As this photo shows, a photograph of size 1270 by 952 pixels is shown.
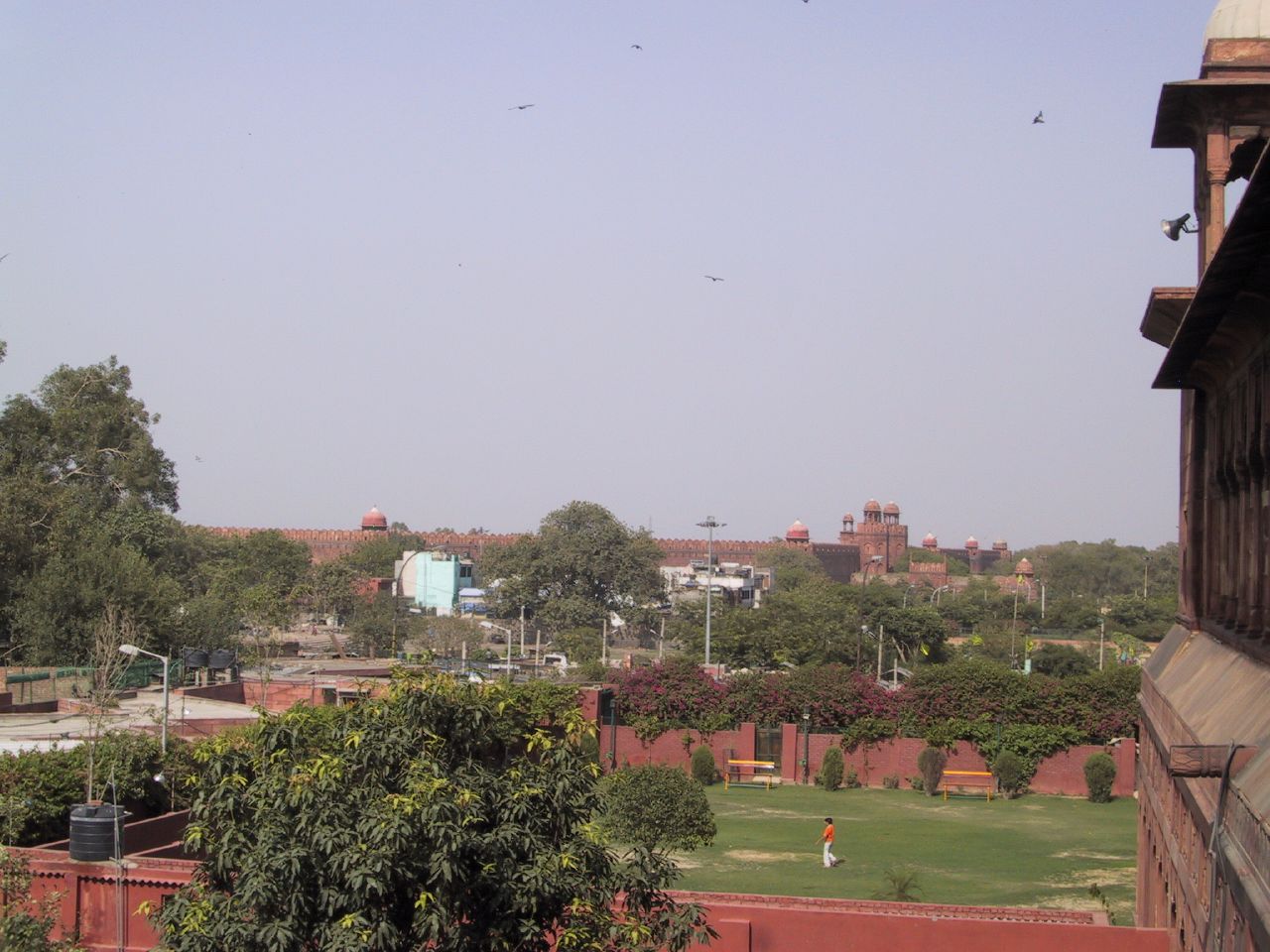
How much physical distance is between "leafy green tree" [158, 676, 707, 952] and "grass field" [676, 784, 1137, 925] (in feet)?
37.8

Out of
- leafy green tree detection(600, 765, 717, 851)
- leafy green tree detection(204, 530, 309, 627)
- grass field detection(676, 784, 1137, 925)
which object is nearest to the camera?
leafy green tree detection(600, 765, 717, 851)

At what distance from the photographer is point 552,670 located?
169 ft

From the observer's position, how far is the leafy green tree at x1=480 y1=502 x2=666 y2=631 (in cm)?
7181

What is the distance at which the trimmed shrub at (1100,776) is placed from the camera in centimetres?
3338

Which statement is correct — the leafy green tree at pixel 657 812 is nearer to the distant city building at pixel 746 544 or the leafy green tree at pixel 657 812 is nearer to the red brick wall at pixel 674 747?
the red brick wall at pixel 674 747

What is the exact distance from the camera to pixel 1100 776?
3338cm

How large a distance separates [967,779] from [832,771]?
3.04m

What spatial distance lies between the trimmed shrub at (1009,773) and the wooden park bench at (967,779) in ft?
0.91

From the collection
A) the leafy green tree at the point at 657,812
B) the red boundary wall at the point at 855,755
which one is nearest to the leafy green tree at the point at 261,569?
the red boundary wall at the point at 855,755

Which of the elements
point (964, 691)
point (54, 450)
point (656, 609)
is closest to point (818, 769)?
point (964, 691)

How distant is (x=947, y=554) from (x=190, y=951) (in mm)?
177969

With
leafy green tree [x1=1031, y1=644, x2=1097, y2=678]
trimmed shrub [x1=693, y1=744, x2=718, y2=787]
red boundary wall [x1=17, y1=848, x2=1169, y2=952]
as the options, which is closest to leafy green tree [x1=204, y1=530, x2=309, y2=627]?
trimmed shrub [x1=693, y1=744, x2=718, y2=787]

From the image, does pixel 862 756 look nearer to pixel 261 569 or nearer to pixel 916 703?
pixel 916 703

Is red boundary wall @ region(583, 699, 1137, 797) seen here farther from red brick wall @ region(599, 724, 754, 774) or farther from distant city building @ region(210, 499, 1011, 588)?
distant city building @ region(210, 499, 1011, 588)
